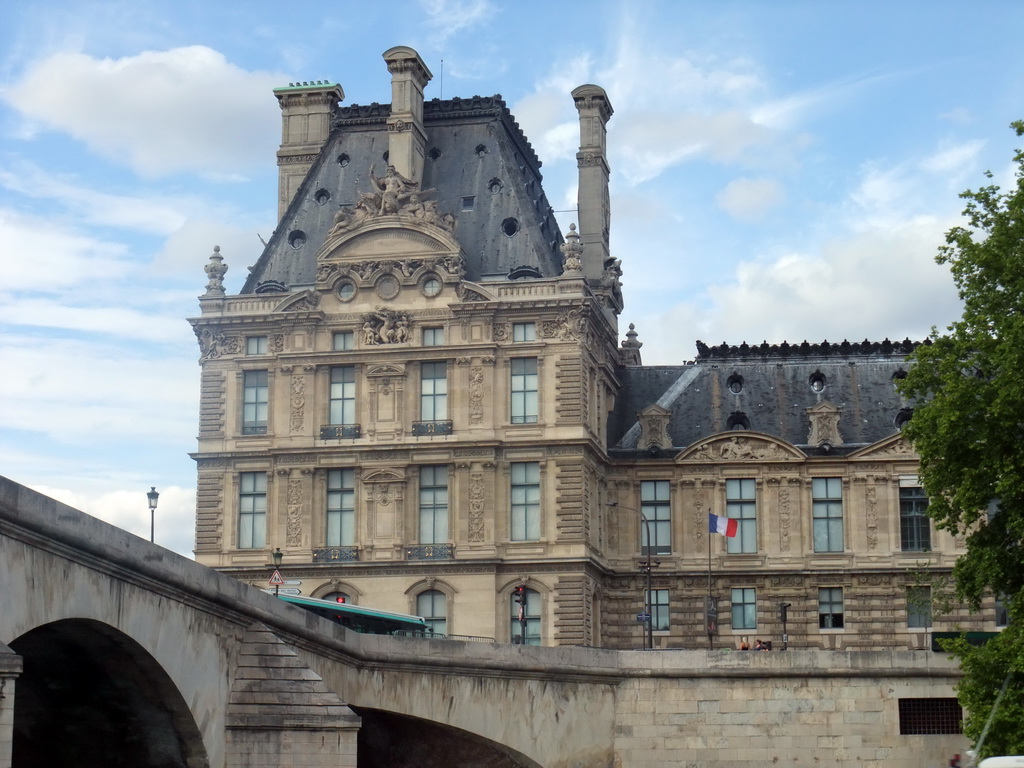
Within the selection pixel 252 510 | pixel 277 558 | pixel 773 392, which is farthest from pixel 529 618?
pixel 773 392

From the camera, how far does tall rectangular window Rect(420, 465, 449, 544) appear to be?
6512 centimetres

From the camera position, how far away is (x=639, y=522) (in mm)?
68625

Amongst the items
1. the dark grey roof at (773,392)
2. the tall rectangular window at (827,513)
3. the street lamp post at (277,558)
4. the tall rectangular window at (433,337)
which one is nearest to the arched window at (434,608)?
the street lamp post at (277,558)

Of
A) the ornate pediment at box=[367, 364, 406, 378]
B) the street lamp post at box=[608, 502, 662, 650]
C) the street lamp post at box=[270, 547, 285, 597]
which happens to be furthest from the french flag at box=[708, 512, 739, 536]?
the street lamp post at box=[270, 547, 285, 597]

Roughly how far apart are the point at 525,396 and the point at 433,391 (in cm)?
312

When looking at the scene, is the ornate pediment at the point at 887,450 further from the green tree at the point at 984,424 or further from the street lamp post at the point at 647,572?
the green tree at the point at 984,424

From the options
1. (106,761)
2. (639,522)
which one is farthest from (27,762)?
(639,522)

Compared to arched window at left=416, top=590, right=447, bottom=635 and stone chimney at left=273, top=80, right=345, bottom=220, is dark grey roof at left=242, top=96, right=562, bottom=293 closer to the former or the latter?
stone chimney at left=273, top=80, right=345, bottom=220

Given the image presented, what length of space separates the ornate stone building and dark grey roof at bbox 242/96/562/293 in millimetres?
149

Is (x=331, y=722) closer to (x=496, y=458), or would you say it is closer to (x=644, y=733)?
(x=644, y=733)

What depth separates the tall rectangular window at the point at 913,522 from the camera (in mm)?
67125

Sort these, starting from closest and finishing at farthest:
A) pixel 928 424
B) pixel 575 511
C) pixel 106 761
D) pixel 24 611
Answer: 1. pixel 24 611
2. pixel 106 761
3. pixel 928 424
4. pixel 575 511

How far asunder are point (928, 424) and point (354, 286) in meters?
25.8

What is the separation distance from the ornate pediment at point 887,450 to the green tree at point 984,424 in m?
19.9
